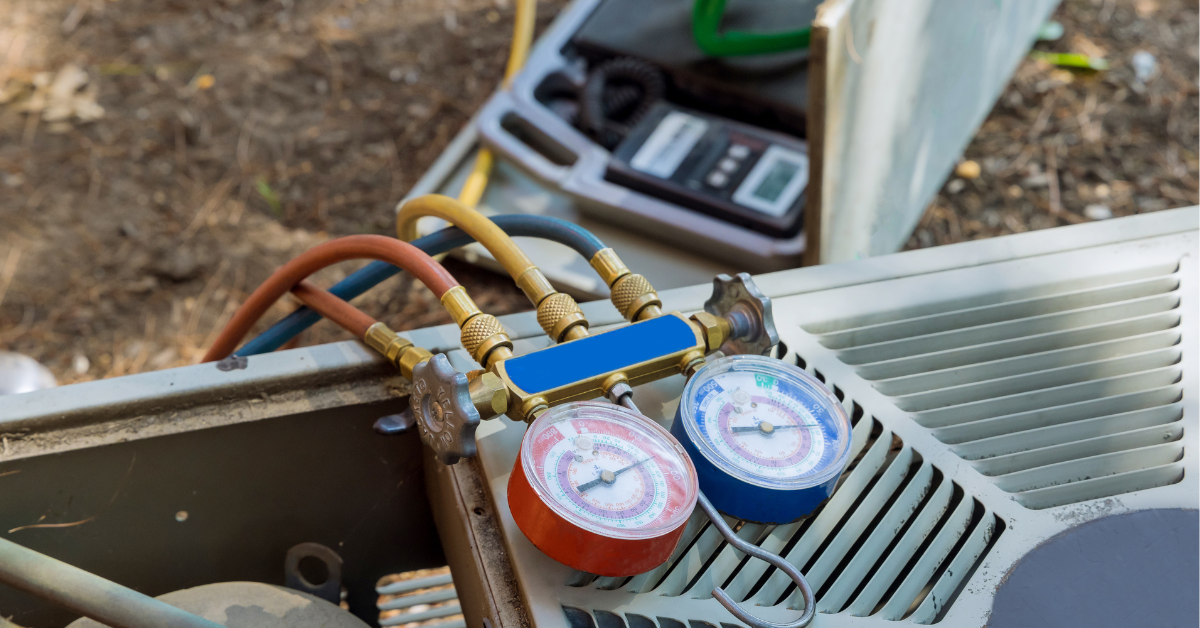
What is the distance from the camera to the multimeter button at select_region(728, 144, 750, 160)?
1.79 meters

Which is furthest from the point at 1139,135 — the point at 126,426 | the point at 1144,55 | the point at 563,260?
the point at 126,426

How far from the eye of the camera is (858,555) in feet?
2.27

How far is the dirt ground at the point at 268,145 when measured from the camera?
1.84 metres

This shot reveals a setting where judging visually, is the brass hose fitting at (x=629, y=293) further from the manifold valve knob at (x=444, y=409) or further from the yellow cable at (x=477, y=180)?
→ the yellow cable at (x=477, y=180)

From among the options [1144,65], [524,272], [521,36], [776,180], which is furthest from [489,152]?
[1144,65]

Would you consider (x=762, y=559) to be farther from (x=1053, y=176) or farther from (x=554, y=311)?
(x=1053, y=176)

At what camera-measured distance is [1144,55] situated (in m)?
2.32

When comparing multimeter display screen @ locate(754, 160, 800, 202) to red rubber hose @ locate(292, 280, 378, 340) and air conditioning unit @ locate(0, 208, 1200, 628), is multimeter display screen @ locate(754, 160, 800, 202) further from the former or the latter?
red rubber hose @ locate(292, 280, 378, 340)

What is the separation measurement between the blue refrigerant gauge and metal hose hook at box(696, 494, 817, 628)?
3 centimetres

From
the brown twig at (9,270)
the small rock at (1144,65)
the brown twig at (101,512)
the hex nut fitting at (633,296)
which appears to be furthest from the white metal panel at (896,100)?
the brown twig at (9,270)

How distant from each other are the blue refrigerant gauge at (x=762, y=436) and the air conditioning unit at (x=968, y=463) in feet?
0.11

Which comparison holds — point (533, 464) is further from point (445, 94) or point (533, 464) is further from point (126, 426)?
point (445, 94)

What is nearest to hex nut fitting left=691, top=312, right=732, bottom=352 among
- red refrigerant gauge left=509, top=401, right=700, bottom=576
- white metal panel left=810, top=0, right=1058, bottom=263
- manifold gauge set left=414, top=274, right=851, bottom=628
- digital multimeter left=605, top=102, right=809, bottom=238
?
manifold gauge set left=414, top=274, right=851, bottom=628

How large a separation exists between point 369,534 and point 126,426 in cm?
25
